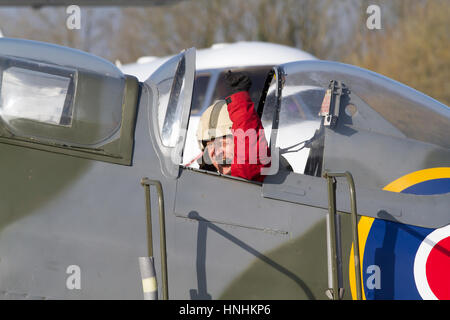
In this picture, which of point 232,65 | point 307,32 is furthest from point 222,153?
point 307,32

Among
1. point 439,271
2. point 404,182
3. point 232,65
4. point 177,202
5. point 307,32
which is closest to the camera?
point 177,202

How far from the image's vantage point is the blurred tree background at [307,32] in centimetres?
2312

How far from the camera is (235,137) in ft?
11.9

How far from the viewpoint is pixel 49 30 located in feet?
125

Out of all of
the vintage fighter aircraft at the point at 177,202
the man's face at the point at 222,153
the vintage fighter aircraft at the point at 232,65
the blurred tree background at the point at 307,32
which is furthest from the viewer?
the blurred tree background at the point at 307,32

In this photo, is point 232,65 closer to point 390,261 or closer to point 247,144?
point 247,144

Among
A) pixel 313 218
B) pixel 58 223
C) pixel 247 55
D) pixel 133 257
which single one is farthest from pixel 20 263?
pixel 247 55

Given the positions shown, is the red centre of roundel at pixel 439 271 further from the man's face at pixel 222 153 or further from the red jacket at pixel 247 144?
the man's face at pixel 222 153

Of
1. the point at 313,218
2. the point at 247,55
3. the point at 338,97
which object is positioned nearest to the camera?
the point at 313,218

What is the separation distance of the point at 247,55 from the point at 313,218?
27.6ft

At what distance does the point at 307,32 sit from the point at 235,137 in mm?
28125

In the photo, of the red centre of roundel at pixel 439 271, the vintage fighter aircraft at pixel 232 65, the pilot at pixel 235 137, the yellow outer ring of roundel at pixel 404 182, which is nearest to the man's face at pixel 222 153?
the pilot at pixel 235 137
